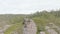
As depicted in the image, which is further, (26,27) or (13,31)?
(13,31)

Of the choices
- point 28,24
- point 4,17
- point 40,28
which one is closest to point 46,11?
point 4,17

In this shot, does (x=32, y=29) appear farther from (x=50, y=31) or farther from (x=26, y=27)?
(x=50, y=31)

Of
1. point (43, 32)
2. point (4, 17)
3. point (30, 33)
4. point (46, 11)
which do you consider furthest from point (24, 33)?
point (4, 17)

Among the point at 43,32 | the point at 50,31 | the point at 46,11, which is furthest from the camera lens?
the point at 46,11

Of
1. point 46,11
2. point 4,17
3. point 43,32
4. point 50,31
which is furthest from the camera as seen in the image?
point 4,17

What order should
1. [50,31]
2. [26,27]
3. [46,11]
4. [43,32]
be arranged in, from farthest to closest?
[46,11] < [50,31] < [43,32] < [26,27]

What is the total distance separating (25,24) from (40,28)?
2453 mm

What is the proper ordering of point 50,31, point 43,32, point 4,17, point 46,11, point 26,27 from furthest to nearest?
point 4,17 < point 46,11 < point 50,31 < point 43,32 < point 26,27

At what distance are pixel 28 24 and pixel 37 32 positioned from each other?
1256 millimetres

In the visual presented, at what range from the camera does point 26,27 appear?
14789 mm

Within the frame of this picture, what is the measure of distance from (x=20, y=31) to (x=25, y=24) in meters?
1.86

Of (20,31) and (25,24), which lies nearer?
(25,24)

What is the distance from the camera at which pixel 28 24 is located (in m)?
14.8

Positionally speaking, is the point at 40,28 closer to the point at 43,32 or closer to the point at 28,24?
the point at 43,32
